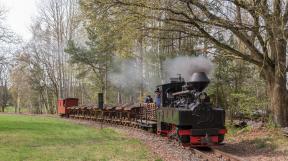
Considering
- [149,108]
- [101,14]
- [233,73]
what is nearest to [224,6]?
[101,14]

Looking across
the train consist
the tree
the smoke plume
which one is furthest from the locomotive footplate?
the tree

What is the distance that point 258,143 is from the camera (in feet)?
49.9

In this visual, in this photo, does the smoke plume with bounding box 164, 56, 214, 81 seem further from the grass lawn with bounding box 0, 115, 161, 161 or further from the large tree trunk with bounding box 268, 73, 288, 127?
the grass lawn with bounding box 0, 115, 161, 161

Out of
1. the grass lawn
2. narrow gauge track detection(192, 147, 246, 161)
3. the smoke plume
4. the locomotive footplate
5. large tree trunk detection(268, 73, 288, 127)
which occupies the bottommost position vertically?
narrow gauge track detection(192, 147, 246, 161)

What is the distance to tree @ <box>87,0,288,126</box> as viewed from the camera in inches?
569

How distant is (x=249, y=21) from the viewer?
704 inches

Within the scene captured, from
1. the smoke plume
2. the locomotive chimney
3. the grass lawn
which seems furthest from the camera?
the smoke plume

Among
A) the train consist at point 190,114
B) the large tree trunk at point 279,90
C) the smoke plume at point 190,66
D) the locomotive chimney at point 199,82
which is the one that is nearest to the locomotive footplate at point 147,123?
the train consist at point 190,114

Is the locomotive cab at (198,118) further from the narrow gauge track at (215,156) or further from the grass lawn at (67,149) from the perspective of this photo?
the grass lawn at (67,149)

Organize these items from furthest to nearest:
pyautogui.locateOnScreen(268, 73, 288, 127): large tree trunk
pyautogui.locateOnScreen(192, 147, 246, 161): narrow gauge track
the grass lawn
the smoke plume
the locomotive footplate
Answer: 1. the locomotive footplate
2. pyautogui.locateOnScreen(268, 73, 288, 127): large tree trunk
3. the smoke plume
4. the grass lawn
5. pyautogui.locateOnScreen(192, 147, 246, 161): narrow gauge track

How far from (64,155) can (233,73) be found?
50.4 feet

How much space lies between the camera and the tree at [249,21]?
14.5 metres

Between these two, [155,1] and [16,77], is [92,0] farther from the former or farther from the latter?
[16,77]

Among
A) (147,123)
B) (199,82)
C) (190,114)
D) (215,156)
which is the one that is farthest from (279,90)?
(147,123)
